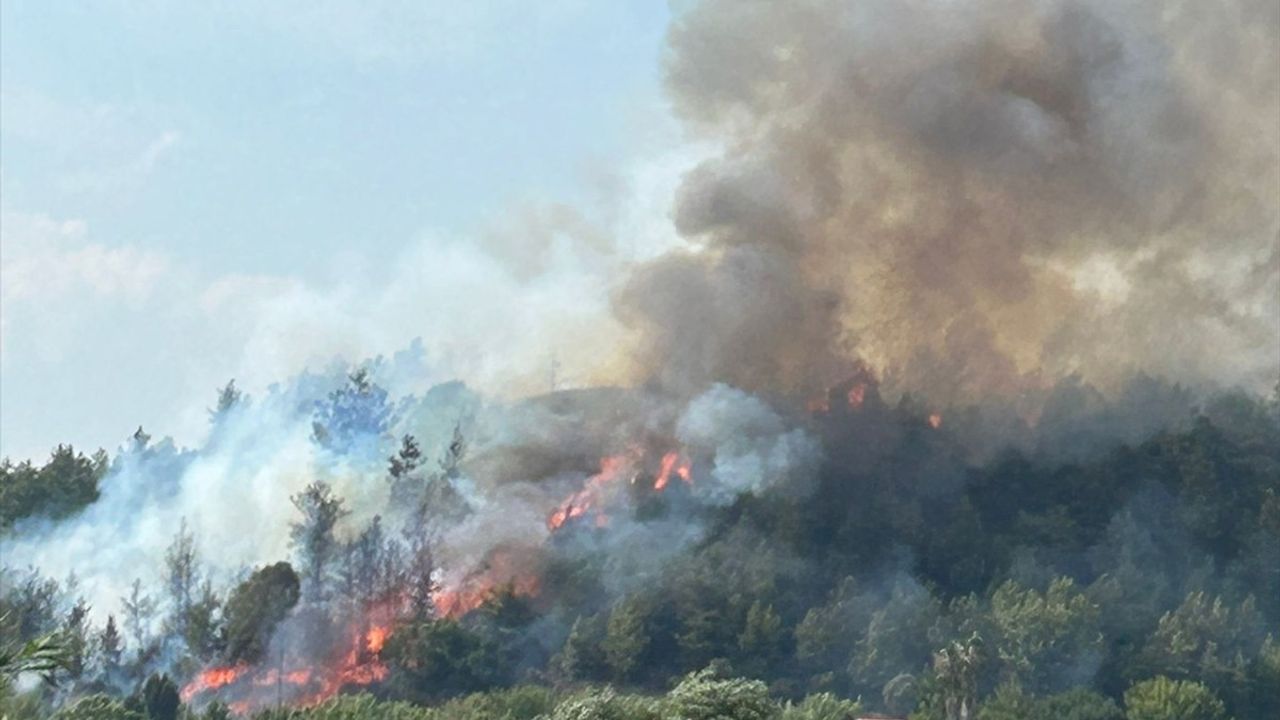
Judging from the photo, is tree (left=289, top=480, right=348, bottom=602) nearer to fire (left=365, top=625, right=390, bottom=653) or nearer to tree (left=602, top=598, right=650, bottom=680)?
fire (left=365, top=625, right=390, bottom=653)

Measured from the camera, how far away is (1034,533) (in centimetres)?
7638

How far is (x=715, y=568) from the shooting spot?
70.0 metres

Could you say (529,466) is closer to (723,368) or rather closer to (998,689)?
(723,368)

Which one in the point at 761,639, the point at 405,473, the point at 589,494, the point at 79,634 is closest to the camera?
the point at 79,634

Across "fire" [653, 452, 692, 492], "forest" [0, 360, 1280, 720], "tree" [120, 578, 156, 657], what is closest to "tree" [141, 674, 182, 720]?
"forest" [0, 360, 1280, 720]

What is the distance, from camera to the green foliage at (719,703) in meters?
36.2

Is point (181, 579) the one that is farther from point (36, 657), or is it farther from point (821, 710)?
point (36, 657)

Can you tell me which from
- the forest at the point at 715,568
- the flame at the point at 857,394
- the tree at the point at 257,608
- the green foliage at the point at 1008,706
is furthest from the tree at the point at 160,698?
the flame at the point at 857,394

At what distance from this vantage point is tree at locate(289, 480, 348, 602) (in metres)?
71.4

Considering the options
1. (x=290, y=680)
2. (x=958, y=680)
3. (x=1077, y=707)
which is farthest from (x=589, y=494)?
(x=1077, y=707)

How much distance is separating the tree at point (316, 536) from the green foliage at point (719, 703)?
37.4 metres

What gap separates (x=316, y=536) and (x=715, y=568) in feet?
68.1

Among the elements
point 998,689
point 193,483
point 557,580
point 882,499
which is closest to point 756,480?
point 882,499

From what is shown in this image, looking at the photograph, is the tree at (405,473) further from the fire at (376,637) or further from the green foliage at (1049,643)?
the green foliage at (1049,643)
